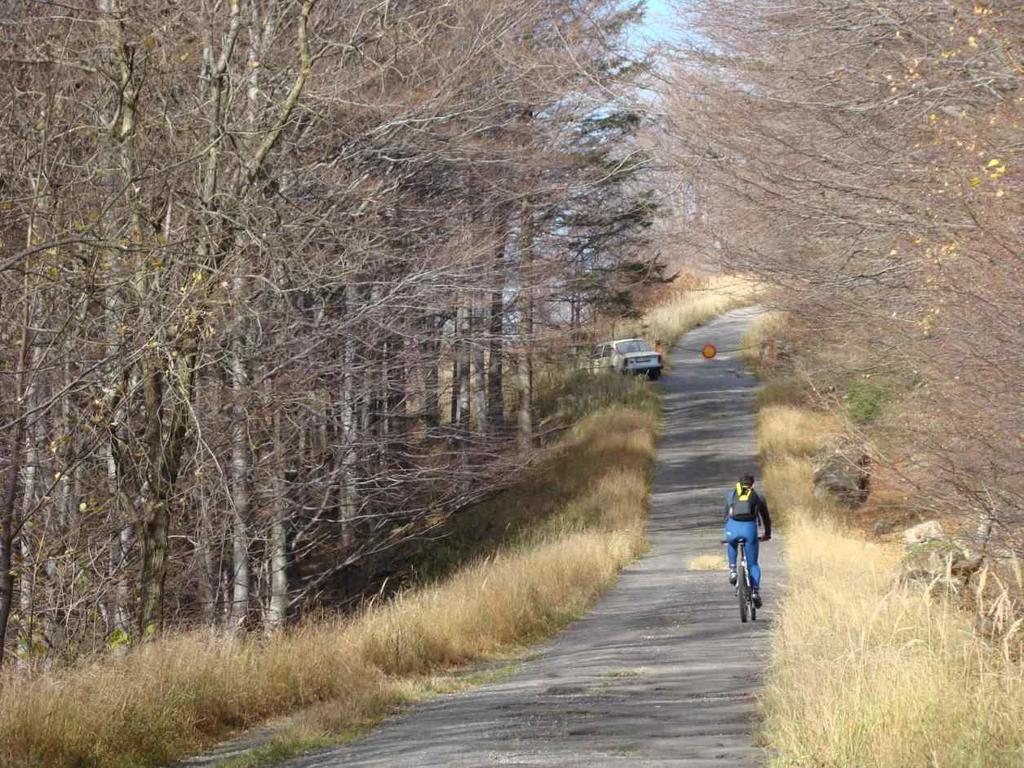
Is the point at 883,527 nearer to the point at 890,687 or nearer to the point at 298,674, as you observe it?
the point at 298,674

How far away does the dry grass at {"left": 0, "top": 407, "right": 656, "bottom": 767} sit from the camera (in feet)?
27.1

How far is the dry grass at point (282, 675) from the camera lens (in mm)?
8258

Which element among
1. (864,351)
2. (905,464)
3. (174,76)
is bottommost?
(905,464)

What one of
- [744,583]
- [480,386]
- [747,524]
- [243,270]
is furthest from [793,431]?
[243,270]

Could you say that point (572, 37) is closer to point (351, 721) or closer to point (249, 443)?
point (249, 443)

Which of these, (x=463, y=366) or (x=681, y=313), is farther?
(x=681, y=313)

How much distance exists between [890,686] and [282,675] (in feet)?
17.4

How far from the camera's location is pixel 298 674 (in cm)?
1101

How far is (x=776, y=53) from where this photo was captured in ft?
50.4

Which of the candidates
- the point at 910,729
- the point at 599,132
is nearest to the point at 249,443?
the point at 910,729

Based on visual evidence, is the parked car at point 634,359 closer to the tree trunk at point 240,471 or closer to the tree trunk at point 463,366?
the tree trunk at point 463,366

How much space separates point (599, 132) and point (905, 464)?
21367mm

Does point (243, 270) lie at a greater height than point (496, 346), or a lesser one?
greater

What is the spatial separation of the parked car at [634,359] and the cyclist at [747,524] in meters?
32.9
